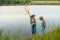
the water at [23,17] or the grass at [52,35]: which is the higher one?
the water at [23,17]

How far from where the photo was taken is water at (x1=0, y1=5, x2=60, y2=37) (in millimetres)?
1729

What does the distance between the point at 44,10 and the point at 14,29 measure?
367 millimetres

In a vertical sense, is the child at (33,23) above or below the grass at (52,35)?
above

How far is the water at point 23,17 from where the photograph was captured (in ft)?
5.67

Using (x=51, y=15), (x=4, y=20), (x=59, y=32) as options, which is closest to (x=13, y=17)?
(x=4, y=20)

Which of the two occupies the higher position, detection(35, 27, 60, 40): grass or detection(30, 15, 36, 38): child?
detection(30, 15, 36, 38): child

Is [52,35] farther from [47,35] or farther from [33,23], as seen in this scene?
[33,23]

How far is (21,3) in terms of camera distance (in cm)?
173

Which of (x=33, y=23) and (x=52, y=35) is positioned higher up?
(x=33, y=23)

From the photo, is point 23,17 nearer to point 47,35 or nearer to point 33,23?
point 33,23

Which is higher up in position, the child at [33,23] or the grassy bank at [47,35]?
the child at [33,23]

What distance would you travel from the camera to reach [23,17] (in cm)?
174

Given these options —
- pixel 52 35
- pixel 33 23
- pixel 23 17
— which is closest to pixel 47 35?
pixel 52 35

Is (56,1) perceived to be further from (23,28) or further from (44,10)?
(23,28)
